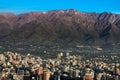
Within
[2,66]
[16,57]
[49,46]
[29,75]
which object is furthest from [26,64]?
[49,46]

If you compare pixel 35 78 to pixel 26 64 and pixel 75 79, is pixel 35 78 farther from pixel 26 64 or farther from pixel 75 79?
pixel 26 64

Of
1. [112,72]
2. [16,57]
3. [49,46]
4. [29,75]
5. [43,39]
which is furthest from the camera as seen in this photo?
[43,39]

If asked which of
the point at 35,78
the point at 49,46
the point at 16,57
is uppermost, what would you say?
the point at 49,46

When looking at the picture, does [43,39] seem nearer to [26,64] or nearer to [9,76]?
[26,64]

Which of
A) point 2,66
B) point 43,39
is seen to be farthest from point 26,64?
point 43,39

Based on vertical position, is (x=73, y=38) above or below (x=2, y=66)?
above

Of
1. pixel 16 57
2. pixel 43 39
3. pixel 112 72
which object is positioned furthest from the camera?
pixel 43 39

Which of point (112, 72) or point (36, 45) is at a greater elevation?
point (36, 45)

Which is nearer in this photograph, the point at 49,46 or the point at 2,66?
the point at 2,66

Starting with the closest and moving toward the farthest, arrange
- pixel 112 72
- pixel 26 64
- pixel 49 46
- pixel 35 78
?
pixel 35 78 → pixel 112 72 → pixel 26 64 → pixel 49 46
